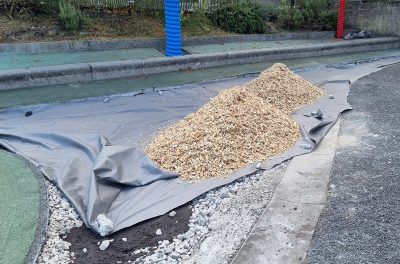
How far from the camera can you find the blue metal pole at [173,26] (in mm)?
6168

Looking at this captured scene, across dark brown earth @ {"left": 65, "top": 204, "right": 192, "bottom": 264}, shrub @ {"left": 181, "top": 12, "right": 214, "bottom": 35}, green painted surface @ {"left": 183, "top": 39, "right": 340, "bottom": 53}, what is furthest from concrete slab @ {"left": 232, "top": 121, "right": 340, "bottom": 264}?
shrub @ {"left": 181, "top": 12, "right": 214, "bottom": 35}

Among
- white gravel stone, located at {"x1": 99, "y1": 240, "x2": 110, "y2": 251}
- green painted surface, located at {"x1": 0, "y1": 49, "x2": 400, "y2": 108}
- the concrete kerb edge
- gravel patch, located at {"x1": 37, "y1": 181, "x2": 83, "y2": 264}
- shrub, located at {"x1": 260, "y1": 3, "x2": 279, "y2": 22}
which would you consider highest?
shrub, located at {"x1": 260, "y1": 3, "x2": 279, "y2": 22}

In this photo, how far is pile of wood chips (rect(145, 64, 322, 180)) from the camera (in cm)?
273

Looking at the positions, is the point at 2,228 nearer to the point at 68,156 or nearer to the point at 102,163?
the point at 102,163

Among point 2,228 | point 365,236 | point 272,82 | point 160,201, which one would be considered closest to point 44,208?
point 2,228

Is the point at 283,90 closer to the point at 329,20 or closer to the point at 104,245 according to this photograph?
the point at 104,245

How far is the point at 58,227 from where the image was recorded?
2160 millimetres

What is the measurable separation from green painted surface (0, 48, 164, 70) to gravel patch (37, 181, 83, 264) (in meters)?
3.58

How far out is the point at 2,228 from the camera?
2021 mm

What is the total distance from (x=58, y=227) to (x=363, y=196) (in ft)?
6.28

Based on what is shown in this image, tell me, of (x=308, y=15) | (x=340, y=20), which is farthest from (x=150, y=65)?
(x=340, y=20)

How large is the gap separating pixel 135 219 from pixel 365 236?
1319 millimetres

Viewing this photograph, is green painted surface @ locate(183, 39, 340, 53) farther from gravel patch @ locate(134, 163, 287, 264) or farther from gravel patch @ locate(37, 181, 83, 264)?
gravel patch @ locate(37, 181, 83, 264)

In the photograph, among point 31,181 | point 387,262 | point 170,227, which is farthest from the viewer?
point 31,181
